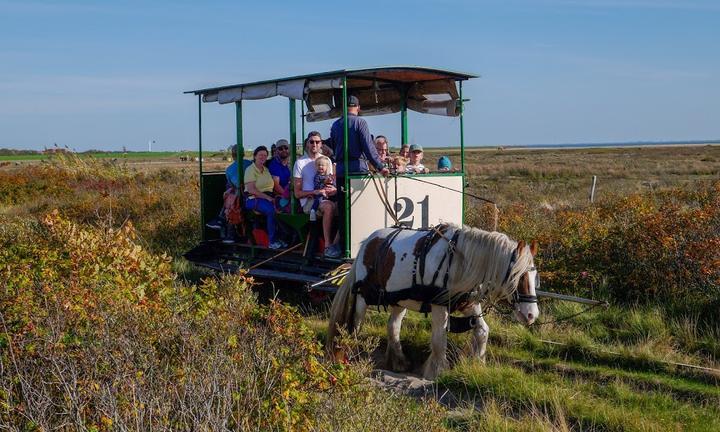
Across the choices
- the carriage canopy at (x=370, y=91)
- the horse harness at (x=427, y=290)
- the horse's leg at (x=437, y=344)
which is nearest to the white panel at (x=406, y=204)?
the carriage canopy at (x=370, y=91)

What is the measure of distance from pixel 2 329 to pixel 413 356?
178 inches

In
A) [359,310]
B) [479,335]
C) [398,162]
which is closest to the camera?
[479,335]

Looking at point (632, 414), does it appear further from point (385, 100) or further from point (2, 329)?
point (385, 100)

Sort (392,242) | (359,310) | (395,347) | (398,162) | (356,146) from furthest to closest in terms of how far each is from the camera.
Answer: (398,162) < (356,146) < (395,347) < (359,310) < (392,242)

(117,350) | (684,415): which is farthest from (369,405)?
(684,415)

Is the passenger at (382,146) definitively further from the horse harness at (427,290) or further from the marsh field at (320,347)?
the horse harness at (427,290)

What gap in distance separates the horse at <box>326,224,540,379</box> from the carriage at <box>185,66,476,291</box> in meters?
1.02

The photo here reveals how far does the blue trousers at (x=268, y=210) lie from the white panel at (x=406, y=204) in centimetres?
165

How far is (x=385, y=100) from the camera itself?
11430mm

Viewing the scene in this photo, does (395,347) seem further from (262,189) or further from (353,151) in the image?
(262,189)

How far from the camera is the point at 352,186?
31.2ft

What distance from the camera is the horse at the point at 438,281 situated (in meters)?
7.27

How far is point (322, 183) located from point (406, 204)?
102 cm

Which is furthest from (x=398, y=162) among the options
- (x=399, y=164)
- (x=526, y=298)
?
(x=526, y=298)
